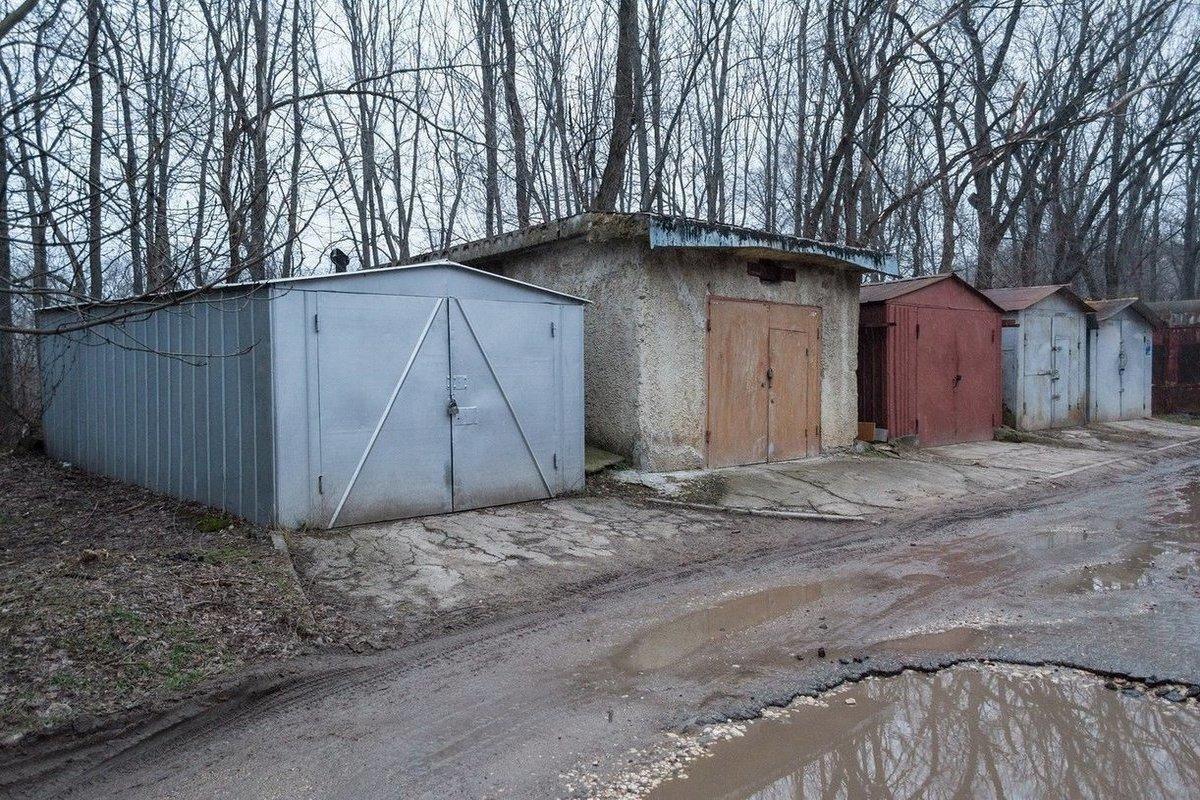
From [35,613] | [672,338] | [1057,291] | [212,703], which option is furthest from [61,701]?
[1057,291]

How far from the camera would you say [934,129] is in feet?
69.8

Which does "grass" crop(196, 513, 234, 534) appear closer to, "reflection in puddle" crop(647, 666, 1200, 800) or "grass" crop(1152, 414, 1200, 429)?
"reflection in puddle" crop(647, 666, 1200, 800)

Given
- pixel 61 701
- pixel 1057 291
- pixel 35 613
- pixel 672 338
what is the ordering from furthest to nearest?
pixel 1057 291 → pixel 672 338 → pixel 35 613 → pixel 61 701

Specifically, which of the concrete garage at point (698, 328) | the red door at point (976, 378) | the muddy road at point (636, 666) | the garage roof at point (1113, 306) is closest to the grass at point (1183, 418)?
the garage roof at point (1113, 306)

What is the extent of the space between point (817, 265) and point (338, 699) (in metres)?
8.99

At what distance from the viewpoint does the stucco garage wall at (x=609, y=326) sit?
365 inches

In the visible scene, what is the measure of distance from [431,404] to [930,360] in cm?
890

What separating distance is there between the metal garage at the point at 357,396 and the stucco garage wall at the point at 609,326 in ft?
2.92

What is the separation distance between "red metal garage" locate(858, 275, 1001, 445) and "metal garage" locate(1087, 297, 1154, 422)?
4354mm

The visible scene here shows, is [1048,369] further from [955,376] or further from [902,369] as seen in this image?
[902,369]

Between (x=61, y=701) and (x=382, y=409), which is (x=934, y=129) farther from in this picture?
(x=61, y=701)

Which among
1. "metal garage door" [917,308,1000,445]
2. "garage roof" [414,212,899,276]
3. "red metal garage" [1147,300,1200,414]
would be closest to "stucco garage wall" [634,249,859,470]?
"garage roof" [414,212,899,276]

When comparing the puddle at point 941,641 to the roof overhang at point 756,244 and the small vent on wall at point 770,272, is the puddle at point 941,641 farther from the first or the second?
the small vent on wall at point 770,272

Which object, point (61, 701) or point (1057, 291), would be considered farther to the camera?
point (1057, 291)
